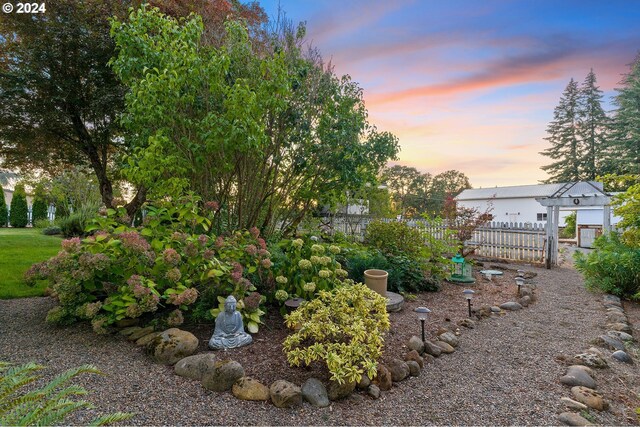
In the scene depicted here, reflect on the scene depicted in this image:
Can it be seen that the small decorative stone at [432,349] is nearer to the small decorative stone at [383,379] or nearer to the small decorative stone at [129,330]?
the small decorative stone at [383,379]

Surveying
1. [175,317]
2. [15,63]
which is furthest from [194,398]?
[15,63]

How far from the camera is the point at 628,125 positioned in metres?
19.0

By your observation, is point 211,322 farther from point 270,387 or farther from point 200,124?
point 200,124

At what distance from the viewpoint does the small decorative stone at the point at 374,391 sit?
6.92 ft

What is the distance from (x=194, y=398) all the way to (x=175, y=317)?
39.8 inches

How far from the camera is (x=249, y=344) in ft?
8.90

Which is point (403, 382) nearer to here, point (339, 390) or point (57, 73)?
point (339, 390)

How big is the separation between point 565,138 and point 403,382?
29.3 meters

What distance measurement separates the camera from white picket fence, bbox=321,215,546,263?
8.38m

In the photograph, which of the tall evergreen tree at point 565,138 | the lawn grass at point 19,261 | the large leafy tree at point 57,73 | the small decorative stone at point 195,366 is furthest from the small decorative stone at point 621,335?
the tall evergreen tree at point 565,138

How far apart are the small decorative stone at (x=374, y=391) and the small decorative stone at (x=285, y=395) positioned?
466 millimetres

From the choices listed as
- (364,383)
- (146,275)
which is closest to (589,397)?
(364,383)

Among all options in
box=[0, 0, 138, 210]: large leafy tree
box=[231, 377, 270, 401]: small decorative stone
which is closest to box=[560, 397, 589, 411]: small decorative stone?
box=[231, 377, 270, 401]: small decorative stone

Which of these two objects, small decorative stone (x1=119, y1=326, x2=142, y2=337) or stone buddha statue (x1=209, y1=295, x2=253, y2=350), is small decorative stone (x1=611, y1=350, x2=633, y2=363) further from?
small decorative stone (x1=119, y1=326, x2=142, y2=337)
